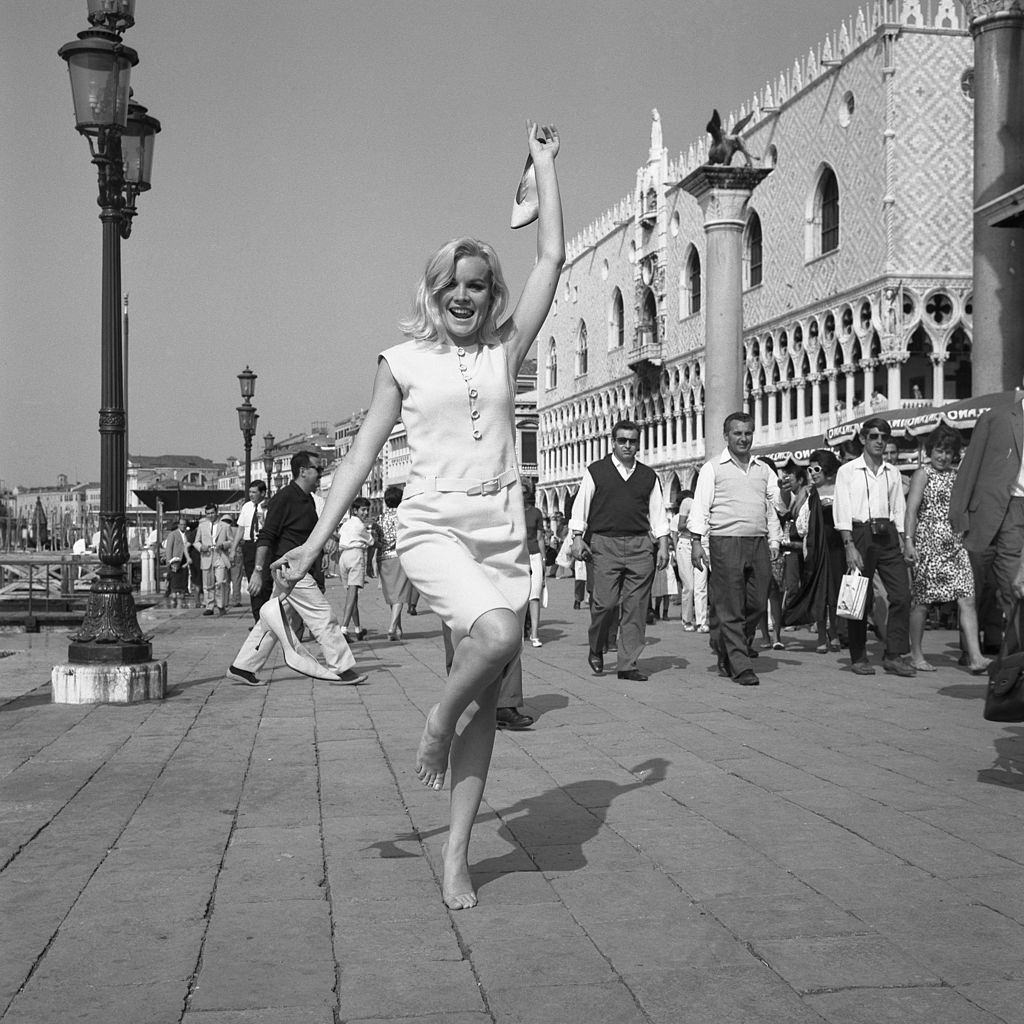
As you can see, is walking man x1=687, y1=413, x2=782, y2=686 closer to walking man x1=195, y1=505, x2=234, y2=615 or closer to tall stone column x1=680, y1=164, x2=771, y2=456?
walking man x1=195, y1=505, x2=234, y2=615

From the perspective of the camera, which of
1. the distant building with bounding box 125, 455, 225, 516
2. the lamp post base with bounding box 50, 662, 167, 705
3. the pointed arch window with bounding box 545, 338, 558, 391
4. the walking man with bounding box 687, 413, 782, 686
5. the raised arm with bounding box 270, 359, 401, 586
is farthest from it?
the distant building with bounding box 125, 455, 225, 516

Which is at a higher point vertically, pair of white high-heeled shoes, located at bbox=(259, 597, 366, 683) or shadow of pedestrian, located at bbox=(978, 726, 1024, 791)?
pair of white high-heeled shoes, located at bbox=(259, 597, 366, 683)

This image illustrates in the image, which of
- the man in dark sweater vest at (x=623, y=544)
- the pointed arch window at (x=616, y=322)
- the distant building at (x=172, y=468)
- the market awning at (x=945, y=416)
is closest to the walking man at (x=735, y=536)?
the man in dark sweater vest at (x=623, y=544)

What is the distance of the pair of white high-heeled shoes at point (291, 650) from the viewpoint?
30.5ft

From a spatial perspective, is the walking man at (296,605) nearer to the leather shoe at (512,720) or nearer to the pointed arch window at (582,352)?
the leather shoe at (512,720)

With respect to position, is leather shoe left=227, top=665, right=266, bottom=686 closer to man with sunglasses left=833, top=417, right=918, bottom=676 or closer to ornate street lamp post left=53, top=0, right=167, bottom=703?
ornate street lamp post left=53, top=0, right=167, bottom=703

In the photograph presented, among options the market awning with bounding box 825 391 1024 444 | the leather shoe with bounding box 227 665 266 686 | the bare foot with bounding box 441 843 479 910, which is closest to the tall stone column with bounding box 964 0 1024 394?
the market awning with bounding box 825 391 1024 444

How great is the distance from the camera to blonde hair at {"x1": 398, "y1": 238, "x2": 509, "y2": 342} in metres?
3.92

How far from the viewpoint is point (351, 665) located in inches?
382

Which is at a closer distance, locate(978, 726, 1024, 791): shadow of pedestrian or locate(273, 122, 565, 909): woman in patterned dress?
locate(273, 122, 565, 909): woman in patterned dress

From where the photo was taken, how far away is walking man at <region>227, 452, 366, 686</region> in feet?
31.1

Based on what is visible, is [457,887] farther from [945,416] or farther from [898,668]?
[945,416]

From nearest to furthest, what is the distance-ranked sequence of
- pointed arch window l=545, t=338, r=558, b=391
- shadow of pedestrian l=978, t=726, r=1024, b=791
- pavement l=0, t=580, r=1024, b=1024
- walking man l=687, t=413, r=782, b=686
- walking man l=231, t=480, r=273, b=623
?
pavement l=0, t=580, r=1024, b=1024
shadow of pedestrian l=978, t=726, r=1024, b=791
walking man l=687, t=413, r=782, b=686
walking man l=231, t=480, r=273, b=623
pointed arch window l=545, t=338, r=558, b=391

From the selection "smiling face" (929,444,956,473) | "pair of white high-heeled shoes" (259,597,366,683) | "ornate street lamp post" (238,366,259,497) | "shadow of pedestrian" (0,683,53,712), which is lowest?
"shadow of pedestrian" (0,683,53,712)
